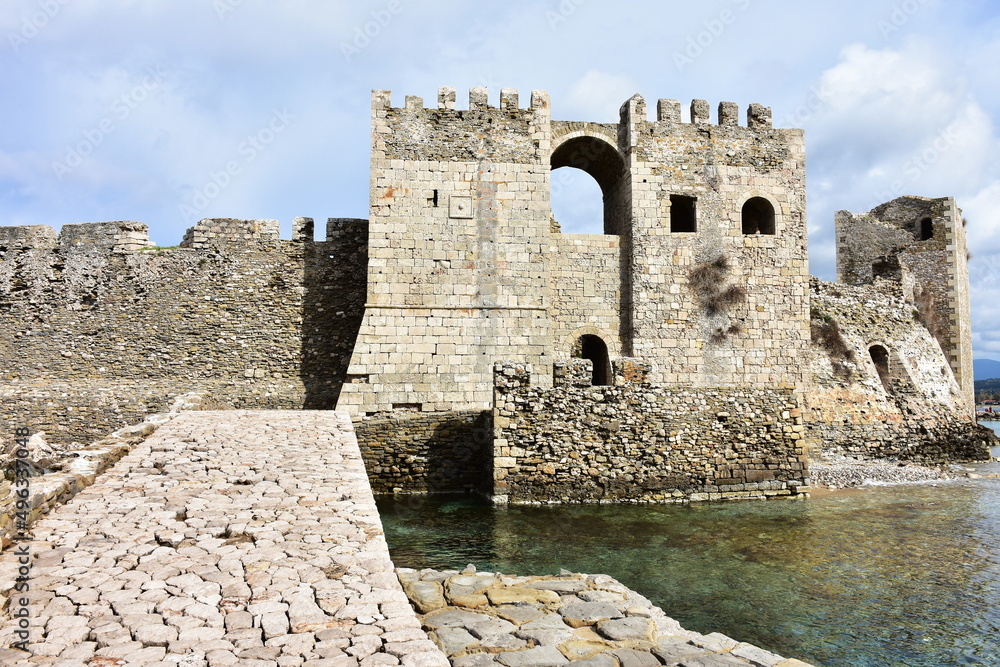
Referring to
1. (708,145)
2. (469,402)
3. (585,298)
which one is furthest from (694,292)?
(469,402)

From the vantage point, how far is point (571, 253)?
15875 millimetres

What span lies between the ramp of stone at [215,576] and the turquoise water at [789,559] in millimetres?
3026

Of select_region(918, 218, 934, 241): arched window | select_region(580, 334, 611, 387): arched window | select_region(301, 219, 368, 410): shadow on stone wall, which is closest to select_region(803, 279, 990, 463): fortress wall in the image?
select_region(918, 218, 934, 241): arched window

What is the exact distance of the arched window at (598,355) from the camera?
15.8 meters

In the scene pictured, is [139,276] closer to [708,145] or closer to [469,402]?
[469,402]

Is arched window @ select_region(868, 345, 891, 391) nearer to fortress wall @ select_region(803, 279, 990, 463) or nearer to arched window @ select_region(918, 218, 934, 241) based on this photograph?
fortress wall @ select_region(803, 279, 990, 463)

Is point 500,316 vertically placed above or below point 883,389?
above

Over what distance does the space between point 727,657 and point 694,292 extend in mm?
12027

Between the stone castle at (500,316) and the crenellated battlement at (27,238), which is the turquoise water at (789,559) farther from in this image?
the crenellated battlement at (27,238)

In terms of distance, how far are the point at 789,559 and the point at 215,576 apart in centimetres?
740

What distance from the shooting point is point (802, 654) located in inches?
238

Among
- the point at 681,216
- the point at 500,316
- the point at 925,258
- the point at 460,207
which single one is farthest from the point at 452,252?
the point at 925,258

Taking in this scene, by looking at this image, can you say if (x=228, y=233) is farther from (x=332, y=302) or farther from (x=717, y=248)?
(x=717, y=248)

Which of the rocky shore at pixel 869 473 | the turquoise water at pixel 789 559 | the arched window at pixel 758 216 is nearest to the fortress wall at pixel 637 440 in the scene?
the turquoise water at pixel 789 559
